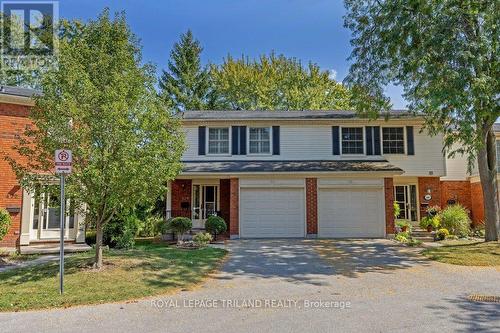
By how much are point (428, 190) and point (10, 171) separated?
18988 mm

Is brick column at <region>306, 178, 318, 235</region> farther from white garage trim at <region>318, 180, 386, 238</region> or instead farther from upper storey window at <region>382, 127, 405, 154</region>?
upper storey window at <region>382, 127, 405, 154</region>

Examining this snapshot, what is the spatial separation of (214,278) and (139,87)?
516 centimetres

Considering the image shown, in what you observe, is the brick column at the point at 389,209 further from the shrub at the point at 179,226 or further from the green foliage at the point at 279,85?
the green foliage at the point at 279,85

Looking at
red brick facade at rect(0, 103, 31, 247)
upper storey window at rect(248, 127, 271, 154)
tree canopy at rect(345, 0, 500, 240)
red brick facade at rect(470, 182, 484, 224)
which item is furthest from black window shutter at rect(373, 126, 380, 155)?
red brick facade at rect(0, 103, 31, 247)

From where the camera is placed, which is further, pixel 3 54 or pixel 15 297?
pixel 3 54

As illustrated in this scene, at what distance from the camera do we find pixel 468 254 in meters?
12.0

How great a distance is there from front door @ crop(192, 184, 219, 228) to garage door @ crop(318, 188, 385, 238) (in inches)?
206

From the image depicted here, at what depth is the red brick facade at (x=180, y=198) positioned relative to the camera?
1830 cm

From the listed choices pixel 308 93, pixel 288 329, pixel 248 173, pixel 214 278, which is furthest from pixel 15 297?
pixel 308 93

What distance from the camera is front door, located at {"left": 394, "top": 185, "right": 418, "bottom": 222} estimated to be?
1961 cm

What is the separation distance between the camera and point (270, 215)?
1728cm

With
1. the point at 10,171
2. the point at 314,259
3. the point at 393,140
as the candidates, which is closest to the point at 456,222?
the point at 393,140

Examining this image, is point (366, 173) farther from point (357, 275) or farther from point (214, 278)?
point (214, 278)

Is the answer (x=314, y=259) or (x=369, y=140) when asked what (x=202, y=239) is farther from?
(x=369, y=140)
